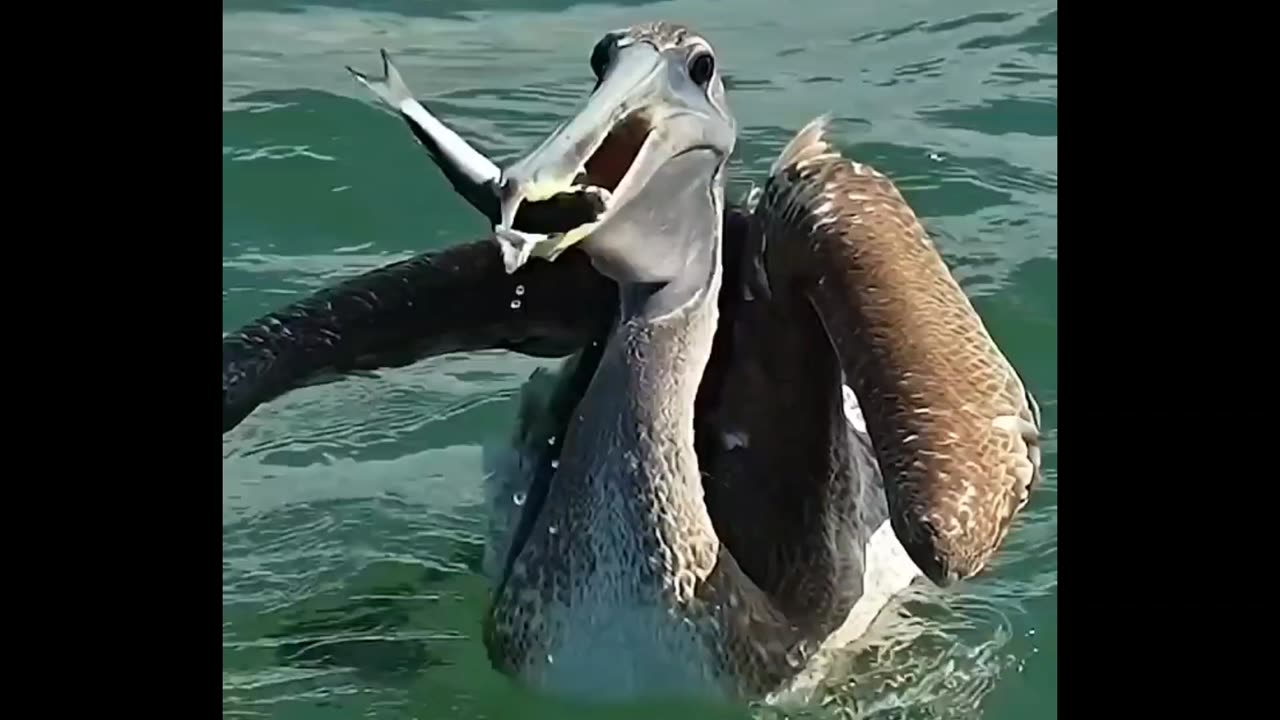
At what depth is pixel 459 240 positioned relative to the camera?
3.35 m

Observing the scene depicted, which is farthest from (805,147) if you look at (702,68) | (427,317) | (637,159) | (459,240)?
(459,240)

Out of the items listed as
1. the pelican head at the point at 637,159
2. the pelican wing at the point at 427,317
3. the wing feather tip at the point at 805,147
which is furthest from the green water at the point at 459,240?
the pelican head at the point at 637,159

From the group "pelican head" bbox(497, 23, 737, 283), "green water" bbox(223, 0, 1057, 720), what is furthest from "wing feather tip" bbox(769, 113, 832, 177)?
"green water" bbox(223, 0, 1057, 720)

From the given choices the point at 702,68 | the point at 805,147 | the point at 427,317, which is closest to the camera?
the point at 702,68

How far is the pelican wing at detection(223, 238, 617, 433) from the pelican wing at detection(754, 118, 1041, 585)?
0.32 metres

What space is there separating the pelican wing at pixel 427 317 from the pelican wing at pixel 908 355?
12.5 inches

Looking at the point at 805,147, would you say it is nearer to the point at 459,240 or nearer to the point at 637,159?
the point at 637,159

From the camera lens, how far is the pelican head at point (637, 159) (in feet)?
7.23

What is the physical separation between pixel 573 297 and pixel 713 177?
0.42 metres

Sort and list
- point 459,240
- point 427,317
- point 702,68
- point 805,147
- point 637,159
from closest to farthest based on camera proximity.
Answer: point 637,159
point 702,68
point 805,147
point 427,317
point 459,240

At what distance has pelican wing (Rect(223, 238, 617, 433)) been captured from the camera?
2904 mm

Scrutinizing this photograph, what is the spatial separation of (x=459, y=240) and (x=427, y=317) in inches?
16.6

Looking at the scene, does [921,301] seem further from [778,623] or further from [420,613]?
[420,613]
